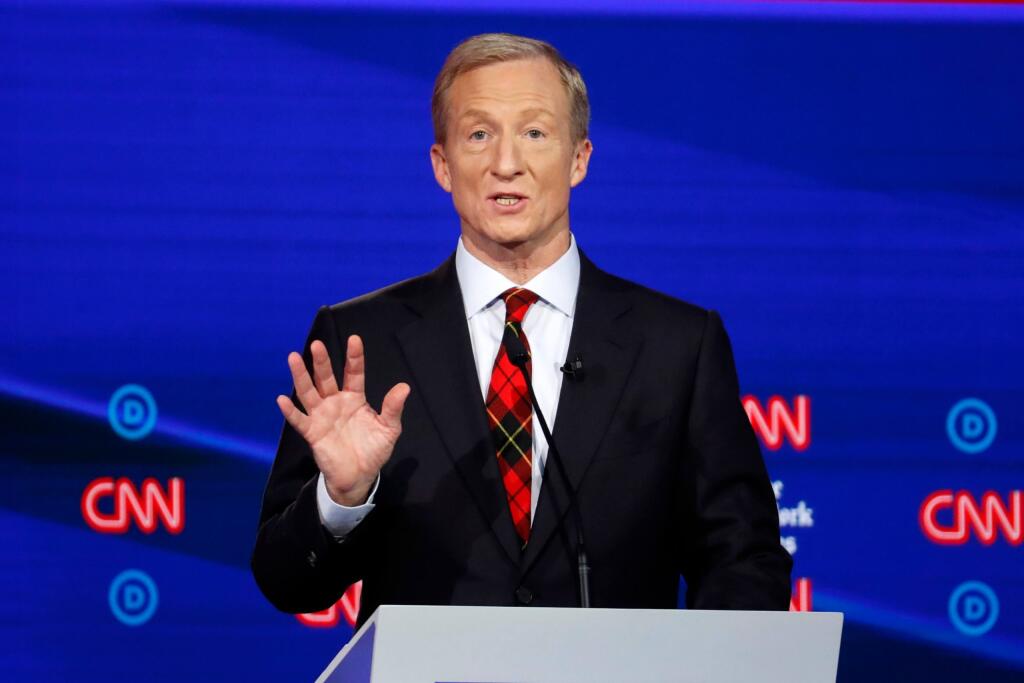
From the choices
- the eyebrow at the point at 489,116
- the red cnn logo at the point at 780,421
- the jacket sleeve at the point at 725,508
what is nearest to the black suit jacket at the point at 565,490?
the jacket sleeve at the point at 725,508

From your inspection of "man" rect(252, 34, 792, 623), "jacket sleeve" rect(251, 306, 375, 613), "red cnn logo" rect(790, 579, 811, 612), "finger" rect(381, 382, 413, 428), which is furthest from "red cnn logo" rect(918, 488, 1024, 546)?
"finger" rect(381, 382, 413, 428)

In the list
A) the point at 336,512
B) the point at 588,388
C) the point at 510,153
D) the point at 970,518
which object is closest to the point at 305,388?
the point at 336,512

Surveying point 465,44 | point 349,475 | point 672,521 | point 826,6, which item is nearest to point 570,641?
point 349,475

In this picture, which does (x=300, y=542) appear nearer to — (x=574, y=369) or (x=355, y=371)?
(x=355, y=371)

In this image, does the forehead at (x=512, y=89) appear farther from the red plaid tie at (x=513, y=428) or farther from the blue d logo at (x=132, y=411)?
the blue d logo at (x=132, y=411)

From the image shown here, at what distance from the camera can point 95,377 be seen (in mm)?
3393

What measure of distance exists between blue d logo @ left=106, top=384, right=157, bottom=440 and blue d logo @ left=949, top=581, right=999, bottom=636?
5.82ft

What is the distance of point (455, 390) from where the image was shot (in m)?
2.43

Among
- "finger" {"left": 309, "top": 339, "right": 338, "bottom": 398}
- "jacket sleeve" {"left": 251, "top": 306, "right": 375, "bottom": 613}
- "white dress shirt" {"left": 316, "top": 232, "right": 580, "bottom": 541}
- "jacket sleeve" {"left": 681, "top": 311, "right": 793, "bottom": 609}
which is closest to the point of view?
"finger" {"left": 309, "top": 339, "right": 338, "bottom": 398}

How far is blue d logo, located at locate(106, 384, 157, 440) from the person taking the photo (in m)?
3.38

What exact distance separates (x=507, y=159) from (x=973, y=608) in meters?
1.65

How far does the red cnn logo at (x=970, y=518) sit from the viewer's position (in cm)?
348

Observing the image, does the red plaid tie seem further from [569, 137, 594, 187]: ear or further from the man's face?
[569, 137, 594, 187]: ear

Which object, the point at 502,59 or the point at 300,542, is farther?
the point at 502,59
